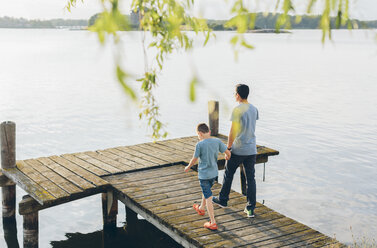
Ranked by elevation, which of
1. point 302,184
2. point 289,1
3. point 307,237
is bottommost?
point 302,184

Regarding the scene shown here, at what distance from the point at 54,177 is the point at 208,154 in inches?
159

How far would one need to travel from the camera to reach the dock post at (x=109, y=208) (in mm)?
9859

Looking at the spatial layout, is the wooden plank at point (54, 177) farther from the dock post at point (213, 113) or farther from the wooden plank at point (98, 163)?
the dock post at point (213, 113)

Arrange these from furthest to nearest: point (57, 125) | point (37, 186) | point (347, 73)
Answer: point (347, 73) < point (57, 125) < point (37, 186)

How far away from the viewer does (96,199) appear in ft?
46.0

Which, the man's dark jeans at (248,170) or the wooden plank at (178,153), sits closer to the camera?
the man's dark jeans at (248,170)

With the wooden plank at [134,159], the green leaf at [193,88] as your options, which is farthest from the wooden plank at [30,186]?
the green leaf at [193,88]

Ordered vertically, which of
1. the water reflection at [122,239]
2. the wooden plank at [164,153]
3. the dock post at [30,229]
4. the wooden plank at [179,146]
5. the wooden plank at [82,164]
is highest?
the wooden plank at [82,164]

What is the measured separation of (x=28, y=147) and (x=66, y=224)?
8189 millimetres

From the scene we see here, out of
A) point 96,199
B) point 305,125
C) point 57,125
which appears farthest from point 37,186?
point 305,125

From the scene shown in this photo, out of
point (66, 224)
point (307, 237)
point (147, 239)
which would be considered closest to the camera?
point (307, 237)

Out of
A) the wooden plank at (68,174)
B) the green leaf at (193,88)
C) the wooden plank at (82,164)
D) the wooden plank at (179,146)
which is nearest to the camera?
the green leaf at (193,88)

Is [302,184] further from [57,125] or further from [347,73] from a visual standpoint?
[347,73]

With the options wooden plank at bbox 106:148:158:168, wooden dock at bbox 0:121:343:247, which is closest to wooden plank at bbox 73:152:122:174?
wooden dock at bbox 0:121:343:247
